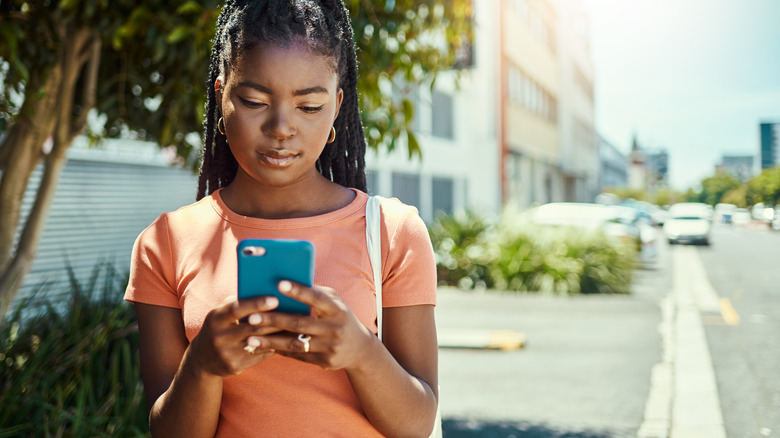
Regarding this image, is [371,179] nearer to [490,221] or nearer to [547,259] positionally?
[490,221]

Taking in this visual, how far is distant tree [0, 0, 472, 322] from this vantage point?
11.6 ft

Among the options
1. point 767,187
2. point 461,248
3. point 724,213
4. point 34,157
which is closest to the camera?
point 34,157

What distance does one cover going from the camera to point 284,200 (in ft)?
5.42

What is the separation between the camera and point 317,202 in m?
1.67

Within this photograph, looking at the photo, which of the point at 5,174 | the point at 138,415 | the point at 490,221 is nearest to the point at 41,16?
the point at 5,174

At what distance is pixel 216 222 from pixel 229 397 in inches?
14.6

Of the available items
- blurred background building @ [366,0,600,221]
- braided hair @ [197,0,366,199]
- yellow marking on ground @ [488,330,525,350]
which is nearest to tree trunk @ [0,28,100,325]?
braided hair @ [197,0,366,199]

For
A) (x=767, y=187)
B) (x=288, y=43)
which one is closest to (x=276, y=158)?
(x=288, y=43)

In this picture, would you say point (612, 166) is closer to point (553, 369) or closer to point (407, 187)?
point (407, 187)

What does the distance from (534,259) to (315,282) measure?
42.0 feet

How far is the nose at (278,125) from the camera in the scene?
149 centimetres

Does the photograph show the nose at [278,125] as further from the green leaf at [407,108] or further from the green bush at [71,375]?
the green bush at [71,375]

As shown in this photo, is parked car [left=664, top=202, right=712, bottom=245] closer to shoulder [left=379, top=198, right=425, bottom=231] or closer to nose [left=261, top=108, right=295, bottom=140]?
shoulder [left=379, top=198, right=425, bottom=231]

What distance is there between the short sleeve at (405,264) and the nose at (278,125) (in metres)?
0.27
